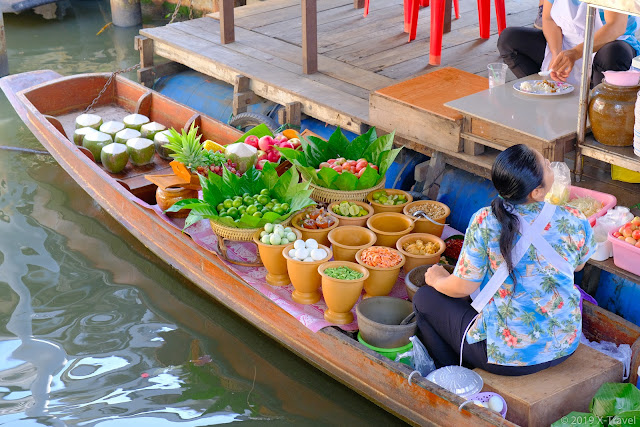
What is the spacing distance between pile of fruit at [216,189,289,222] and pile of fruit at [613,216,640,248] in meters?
1.64

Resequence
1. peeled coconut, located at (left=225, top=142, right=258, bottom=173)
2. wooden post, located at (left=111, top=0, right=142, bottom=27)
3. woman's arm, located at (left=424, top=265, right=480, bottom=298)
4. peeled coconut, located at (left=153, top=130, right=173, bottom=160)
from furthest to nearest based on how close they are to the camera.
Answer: wooden post, located at (left=111, top=0, right=142, bottom=27) → peeled coconut, located at (left=153, top=130, right=173, bottom=160) → peeled coconut, located at (left=225, top=142, right=258, bottom=173) → woman's arm, located at (left=424, top=265, right=480, bottom=298)

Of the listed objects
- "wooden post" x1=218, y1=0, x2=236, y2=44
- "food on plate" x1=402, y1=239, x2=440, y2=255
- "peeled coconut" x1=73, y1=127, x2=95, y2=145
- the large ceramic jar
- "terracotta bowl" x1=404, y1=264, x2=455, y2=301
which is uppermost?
the large ceramic jar

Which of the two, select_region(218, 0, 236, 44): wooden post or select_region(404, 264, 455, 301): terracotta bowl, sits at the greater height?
select_region(218, 0, 236, 44): wooden post

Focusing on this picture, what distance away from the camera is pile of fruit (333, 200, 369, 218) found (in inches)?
165

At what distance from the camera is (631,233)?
11.5 ft

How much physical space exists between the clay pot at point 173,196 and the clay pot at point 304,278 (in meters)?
1.10

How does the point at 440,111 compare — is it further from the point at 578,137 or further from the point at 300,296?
the point at 300,296

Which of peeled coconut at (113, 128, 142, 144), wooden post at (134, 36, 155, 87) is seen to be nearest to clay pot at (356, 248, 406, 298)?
peeled coconut at (113, 128, 142, 144)

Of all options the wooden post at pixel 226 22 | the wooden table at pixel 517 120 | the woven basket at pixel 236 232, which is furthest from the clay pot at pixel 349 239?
the wooden post at pixel 226 22

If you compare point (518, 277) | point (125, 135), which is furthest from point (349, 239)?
point (125, 135)

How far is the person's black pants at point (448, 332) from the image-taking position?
3.23 metres

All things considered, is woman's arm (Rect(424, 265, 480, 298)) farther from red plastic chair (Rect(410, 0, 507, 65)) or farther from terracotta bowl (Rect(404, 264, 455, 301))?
red plastic chair (Rect(410, 0, 507, 65))

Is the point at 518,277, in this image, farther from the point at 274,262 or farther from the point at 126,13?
the point at 126,13

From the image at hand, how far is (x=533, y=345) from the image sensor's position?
3.13 m
